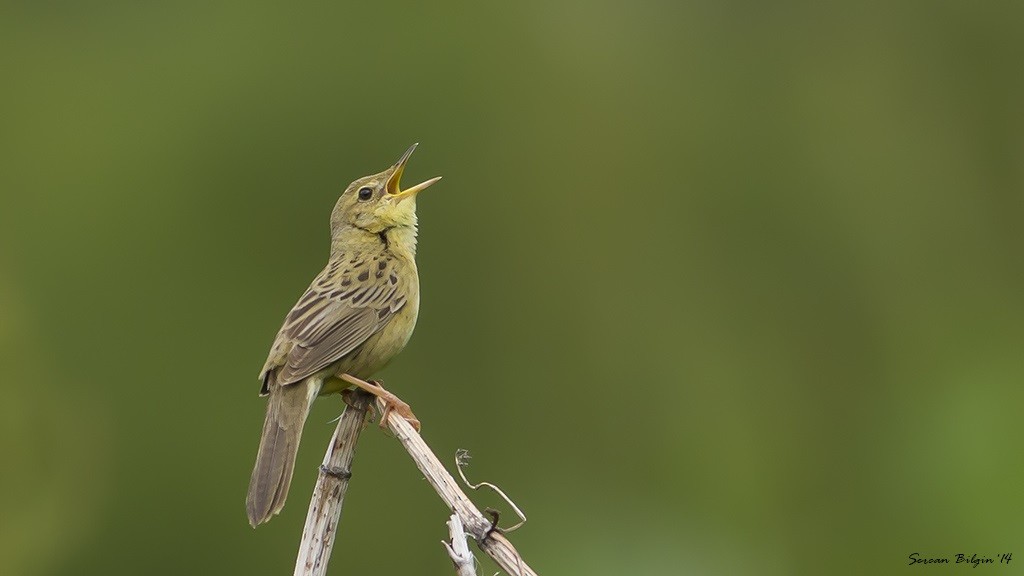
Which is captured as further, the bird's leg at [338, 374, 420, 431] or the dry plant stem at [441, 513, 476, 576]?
the bird's leg at [338, 374, 420, 431]

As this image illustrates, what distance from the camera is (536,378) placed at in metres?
8.61

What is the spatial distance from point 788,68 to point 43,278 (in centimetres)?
587

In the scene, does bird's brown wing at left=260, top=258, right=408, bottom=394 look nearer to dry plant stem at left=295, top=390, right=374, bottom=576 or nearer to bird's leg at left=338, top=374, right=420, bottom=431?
bird's leg at left=338, top=374, right=420, bottom=431

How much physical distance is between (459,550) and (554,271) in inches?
224

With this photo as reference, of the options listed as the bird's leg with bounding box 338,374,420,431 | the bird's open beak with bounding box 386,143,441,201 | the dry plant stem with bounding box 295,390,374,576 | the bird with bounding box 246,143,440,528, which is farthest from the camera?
the bird's open beak with bounding box 386,143,441,201

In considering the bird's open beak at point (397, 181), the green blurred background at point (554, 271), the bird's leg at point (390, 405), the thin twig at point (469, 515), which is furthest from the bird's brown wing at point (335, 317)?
the green blurred background at point (554, 271)

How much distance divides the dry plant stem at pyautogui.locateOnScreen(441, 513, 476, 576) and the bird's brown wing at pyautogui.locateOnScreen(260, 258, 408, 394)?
1503mm

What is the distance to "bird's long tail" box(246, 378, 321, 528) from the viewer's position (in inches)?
172

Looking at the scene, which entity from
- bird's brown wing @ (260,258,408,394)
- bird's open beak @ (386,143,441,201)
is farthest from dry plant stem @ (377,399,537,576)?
bird's open beak @ (386,143,441,201)

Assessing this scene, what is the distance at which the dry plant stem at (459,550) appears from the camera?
3465mm

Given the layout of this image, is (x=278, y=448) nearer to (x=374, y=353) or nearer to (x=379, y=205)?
(x=374, y=353)

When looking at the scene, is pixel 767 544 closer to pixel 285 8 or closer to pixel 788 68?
pixel 788 68

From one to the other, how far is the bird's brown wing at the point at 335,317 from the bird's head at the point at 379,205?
0.29 m

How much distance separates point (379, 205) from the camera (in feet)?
20.2
